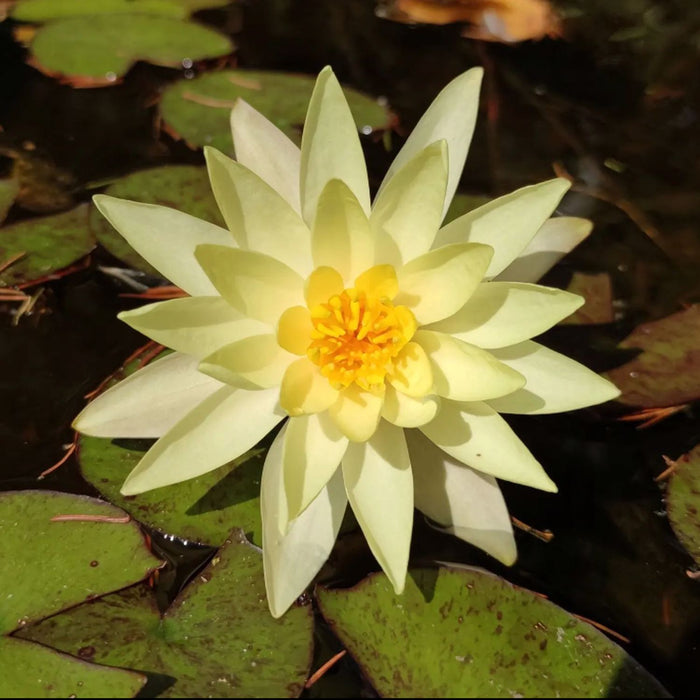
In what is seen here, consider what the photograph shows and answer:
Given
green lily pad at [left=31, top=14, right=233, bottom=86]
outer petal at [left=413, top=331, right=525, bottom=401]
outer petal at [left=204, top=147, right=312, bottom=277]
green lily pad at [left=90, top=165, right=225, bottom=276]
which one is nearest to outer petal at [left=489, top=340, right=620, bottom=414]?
outer petal at [left=413, top=331, right=525, bottom=401]

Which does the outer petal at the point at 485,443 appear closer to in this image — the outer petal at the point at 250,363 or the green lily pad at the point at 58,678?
the outer petal at the point at 250,363

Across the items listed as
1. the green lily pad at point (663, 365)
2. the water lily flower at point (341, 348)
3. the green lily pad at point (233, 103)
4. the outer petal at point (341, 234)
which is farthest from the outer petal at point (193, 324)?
the green lily pad at point (233, 103)

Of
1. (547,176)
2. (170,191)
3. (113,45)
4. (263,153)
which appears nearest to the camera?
(263,153)

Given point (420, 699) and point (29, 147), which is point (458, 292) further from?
point (29, 147)

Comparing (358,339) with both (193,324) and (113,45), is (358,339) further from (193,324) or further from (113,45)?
(113,45)

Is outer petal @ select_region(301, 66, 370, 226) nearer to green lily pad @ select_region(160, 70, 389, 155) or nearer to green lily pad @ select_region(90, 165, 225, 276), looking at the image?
green lily pad @ select_region(90, 165, 225, 276)

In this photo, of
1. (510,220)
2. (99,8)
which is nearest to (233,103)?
(99,8)
